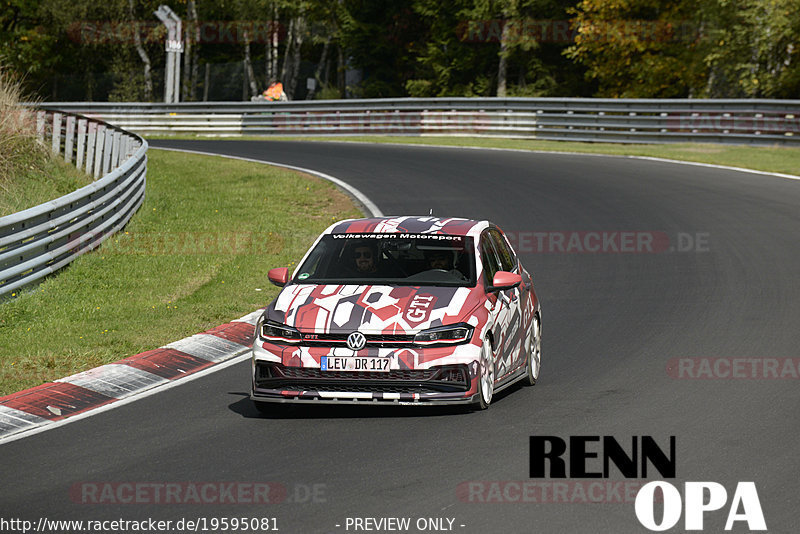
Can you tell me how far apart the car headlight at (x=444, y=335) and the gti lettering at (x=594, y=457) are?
0.99m

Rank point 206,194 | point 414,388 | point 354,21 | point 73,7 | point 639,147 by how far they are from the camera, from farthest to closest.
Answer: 1. point 73,7
2. point 354,21
3. point 639,147
4. point 206,194
5. point 414,388

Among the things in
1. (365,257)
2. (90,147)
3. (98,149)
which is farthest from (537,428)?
(90,147)

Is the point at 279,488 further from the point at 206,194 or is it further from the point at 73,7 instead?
the point at 73,7

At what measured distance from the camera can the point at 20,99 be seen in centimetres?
2553

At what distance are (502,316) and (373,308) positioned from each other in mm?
1224

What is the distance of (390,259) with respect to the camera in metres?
10.2

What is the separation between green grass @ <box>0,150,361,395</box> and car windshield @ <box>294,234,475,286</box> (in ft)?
8.19

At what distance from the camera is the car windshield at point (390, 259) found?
9.87 meters

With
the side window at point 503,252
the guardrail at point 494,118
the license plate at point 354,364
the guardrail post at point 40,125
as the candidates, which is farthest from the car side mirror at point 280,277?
the guardrail at point 494,118

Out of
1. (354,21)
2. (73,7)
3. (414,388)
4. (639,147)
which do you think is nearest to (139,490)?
(414,388)

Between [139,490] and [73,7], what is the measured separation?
69.9 metres

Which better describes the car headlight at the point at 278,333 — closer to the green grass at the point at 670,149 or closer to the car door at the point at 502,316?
the car door at the point at 502,316

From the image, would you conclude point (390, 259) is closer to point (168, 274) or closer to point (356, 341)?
point (356, 341)

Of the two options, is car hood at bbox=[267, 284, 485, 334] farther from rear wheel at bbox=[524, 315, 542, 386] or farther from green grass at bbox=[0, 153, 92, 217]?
green grass at bbox=[0, 153, 92, 217]
